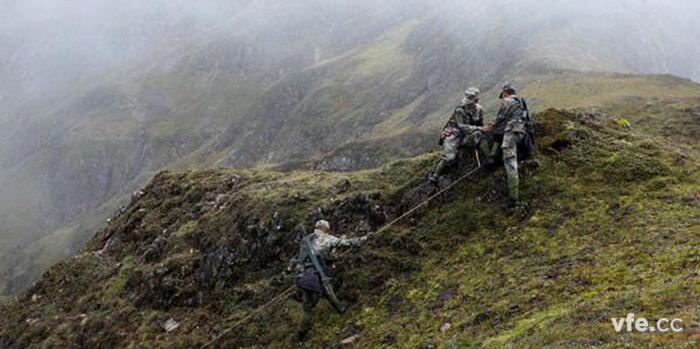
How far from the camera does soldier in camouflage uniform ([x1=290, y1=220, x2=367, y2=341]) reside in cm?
1488

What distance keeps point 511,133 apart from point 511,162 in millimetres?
967

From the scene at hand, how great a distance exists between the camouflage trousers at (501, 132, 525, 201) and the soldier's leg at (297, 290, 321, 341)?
6.49 metres

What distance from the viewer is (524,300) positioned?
12.1 m

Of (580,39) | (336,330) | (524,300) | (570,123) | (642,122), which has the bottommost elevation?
(580,39)

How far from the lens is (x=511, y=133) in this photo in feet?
53.0

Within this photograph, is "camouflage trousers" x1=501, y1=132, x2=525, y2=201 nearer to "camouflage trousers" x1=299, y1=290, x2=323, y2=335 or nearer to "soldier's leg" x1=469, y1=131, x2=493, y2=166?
"soldier's leg" x1=469, y1=131, x2=493, y2=166

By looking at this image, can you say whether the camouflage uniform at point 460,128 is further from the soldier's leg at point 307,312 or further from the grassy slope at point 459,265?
the soldier's leg at point 307,312

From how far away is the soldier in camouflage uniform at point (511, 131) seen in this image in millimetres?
15761

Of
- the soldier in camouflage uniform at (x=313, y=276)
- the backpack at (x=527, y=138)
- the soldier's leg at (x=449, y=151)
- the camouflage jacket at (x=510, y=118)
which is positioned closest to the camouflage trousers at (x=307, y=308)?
the soldier in camouflage uniform at (x=313, y=276)

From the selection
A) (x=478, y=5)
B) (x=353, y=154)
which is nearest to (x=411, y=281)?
(x=353, y=154)

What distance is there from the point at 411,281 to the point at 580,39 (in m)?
104

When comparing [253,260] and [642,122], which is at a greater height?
[253,260]

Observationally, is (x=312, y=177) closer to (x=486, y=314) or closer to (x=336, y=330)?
(x=336, y=330)

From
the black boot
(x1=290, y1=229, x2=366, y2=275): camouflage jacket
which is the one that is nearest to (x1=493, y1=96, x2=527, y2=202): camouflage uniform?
(x1=290, y1=229, x2=366, y2=275): camouflage jacket
